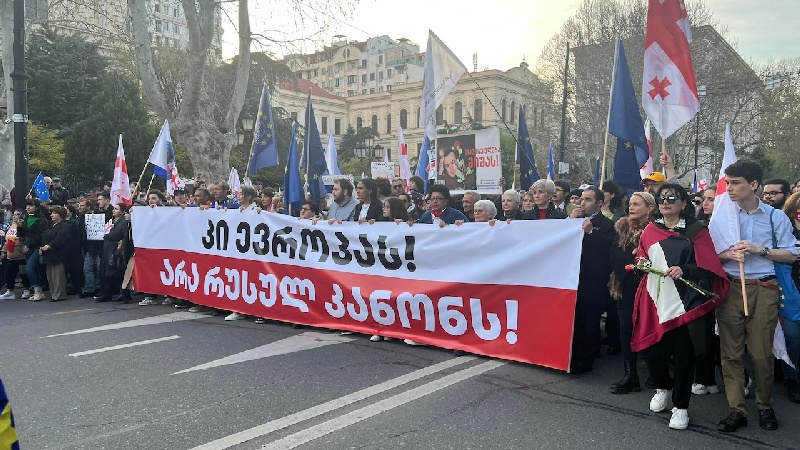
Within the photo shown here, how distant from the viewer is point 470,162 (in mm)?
11961

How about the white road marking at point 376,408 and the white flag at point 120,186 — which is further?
the white flag at point 120,186

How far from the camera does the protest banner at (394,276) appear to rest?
5.49 meters

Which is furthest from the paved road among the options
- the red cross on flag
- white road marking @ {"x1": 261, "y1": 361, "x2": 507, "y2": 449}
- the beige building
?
the beige building

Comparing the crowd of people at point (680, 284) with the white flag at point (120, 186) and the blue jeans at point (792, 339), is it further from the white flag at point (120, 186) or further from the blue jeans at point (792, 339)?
the white flag at point (120, 186)

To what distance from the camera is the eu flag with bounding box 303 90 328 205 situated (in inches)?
395

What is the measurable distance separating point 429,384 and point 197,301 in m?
4.53

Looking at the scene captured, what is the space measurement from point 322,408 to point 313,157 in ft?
20.1

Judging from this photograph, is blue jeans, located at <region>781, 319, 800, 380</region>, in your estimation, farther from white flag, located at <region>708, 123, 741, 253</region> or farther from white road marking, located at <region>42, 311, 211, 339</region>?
white road marking, located at <region>42, 311, 211, 339</region>

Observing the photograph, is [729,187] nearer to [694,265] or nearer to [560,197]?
[694,265]

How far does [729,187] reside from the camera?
4379 mm

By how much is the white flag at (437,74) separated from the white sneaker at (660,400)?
5.07 m

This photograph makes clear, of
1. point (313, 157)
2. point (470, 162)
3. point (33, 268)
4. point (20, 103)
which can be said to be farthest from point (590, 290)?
point (20, 103)

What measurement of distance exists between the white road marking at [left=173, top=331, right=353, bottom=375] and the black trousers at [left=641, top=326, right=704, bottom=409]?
3.21 metres

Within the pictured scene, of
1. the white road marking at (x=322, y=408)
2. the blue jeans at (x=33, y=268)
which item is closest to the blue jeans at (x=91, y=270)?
the blue jeans at (x=33, y=268)
